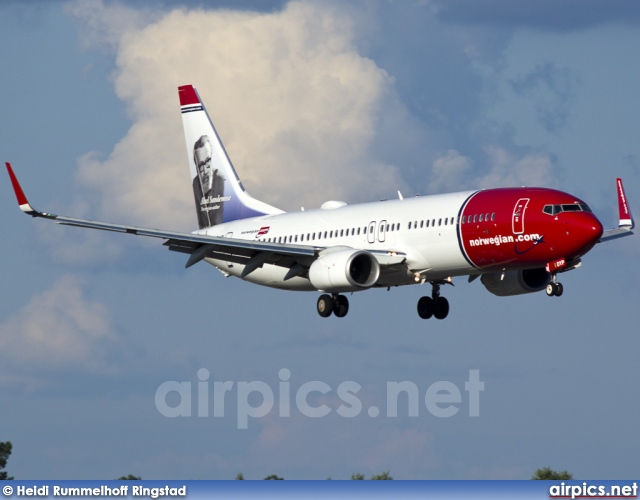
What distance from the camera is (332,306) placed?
84312 mm

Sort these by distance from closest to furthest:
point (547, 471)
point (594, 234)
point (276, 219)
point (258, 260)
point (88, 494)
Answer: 1. point (88, 494)
2. point (594, 234)
3. point (258, 260)
4. point (276, 219)
5. point (547, 471)

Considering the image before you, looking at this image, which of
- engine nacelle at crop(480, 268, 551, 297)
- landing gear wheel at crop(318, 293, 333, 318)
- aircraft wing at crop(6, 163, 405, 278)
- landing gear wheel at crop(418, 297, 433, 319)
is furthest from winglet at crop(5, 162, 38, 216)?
engine nacelle at crop(480, 268, 551, 297)

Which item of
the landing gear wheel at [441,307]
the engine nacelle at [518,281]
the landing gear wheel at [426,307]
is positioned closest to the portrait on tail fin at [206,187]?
the landing gear wheel at [426,307]

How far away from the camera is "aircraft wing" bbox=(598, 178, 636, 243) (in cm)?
8350

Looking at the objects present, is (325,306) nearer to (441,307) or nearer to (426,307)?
(426,307)

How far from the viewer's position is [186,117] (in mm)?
101312

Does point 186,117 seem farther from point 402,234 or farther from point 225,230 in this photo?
point 402,234

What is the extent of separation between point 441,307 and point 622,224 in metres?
9.44

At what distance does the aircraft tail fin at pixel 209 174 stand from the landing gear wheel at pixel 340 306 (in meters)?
10.9

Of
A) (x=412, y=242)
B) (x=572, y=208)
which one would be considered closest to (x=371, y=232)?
(x=412, y=242)

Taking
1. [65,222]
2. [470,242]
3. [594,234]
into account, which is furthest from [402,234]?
[65,222]

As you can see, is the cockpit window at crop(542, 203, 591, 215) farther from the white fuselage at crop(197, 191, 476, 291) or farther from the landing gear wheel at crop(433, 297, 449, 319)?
the landing gear wheel at crop(433, 297, 449, 319)

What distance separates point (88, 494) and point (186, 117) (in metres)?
40.1

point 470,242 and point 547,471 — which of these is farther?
Answer: point 547,471
